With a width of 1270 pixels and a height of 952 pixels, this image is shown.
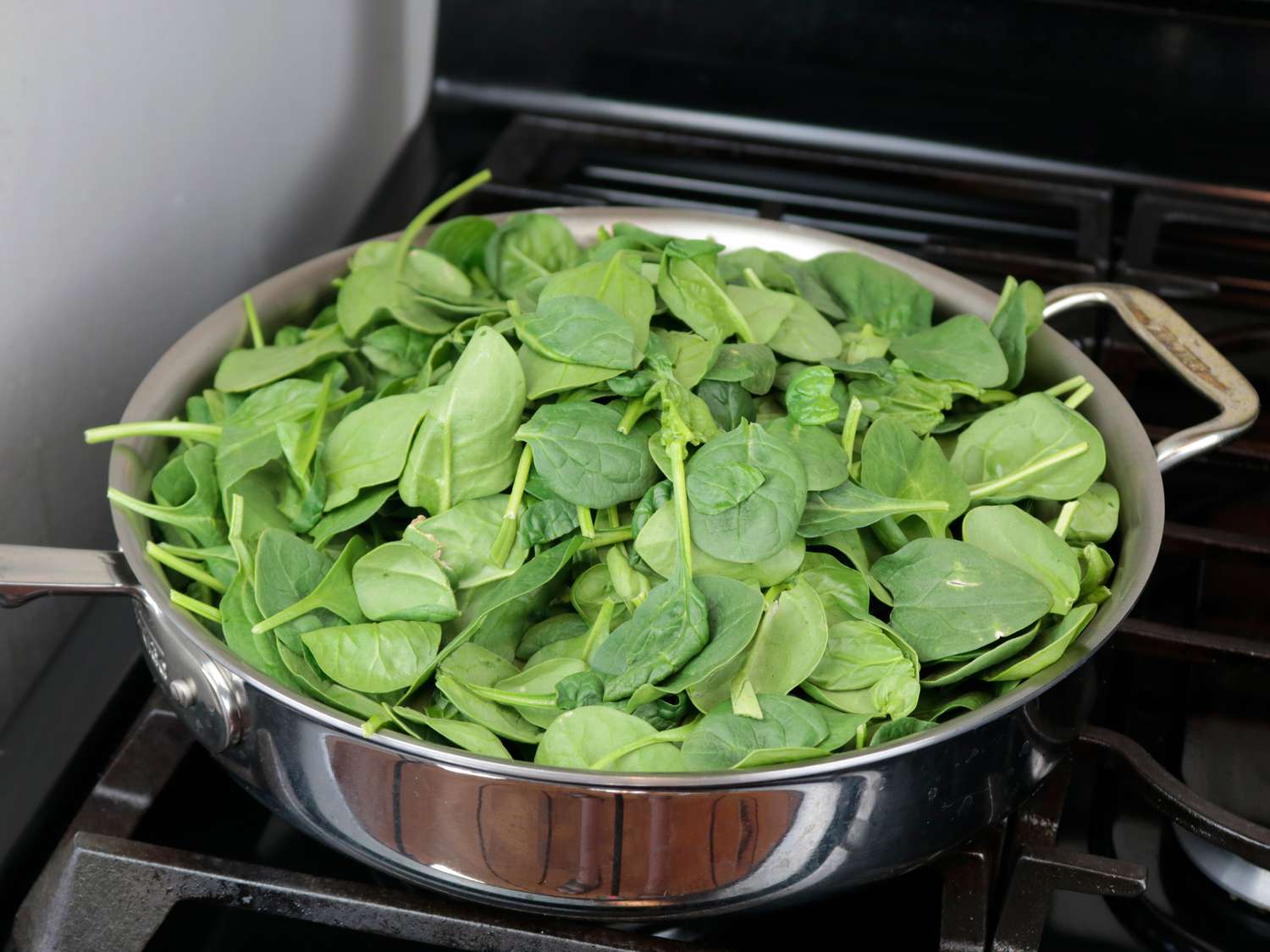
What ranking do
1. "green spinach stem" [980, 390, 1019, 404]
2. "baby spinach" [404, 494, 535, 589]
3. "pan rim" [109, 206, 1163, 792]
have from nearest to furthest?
"pan rim" [109, 206, 1163, 792] < "baby spinach" [404, 494, 535, 589] < "green spinach stem" [980, 390, 1019, 404]

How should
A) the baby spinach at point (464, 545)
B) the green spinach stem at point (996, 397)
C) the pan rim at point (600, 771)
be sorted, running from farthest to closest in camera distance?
the green spinach stem at point (996, 397), the baby spinach at point (464, 545), the pan rim at point (600, 771)

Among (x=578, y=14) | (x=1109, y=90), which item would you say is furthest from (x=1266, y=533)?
(x=578, y=14)

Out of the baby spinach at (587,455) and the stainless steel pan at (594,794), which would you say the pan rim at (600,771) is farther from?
the baby spinach at (587,455)

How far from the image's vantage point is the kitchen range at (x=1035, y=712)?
1.73 feet

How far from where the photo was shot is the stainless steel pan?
0.44 m

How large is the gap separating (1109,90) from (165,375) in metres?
0.73

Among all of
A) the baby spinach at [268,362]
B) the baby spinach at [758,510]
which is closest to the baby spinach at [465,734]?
the baby spinach at [758,510]

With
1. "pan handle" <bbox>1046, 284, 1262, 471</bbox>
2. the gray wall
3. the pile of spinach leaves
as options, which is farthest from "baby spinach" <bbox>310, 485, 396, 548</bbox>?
"pan handle" <bbox>1046, 284, 1262, 471</bbox>

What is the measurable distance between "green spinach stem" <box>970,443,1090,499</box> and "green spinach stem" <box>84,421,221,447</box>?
1.13ft

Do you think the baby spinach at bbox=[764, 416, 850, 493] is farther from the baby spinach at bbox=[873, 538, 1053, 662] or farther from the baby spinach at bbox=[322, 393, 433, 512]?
the baby spinach at bbox=[322, 393, 433, 512]

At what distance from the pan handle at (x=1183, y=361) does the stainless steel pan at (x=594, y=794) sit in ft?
0.21

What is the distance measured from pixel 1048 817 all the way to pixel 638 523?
0.23m

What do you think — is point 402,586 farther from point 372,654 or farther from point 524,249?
point 524,249

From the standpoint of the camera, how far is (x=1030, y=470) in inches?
23.0
